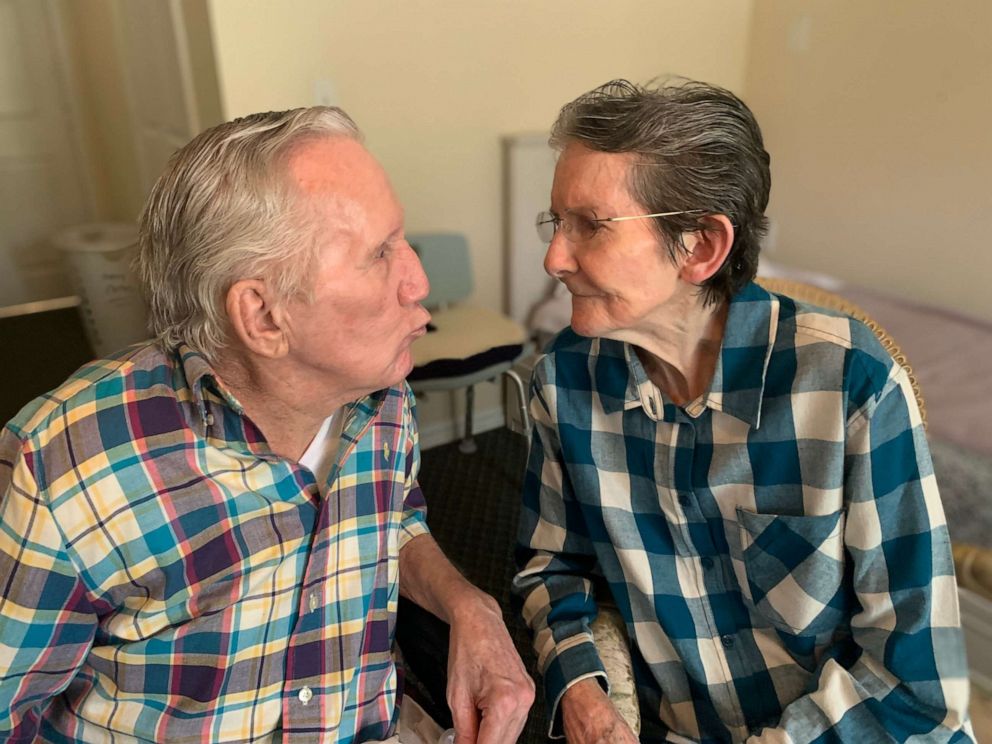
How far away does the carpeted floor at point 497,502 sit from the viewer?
1692 mm

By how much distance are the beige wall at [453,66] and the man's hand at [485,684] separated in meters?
1.94

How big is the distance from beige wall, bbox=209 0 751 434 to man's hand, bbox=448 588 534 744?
6.36 feet

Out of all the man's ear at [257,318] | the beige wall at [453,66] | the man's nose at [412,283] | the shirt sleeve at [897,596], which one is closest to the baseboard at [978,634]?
the shirt sleeve at [897,596]

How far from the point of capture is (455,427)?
320 centimetres

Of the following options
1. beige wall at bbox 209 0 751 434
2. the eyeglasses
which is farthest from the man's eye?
beige wall at bbox 209 0 751 434

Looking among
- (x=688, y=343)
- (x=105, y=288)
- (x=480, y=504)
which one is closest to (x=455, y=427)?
(x=480, y=504)

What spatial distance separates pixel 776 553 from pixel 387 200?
665 mm

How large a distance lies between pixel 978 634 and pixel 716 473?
100cm

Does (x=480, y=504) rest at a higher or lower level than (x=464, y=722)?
lower

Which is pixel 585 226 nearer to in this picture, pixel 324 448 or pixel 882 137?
pixel 324 448

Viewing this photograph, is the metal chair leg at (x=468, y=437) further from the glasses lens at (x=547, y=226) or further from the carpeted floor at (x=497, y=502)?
the glasses lens at (x=547, y=226)

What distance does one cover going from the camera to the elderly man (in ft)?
2.87

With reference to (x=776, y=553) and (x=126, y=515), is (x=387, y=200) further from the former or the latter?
(x=776, y=553)

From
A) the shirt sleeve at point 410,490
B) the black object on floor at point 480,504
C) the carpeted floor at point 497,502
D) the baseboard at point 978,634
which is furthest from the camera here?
the black object on floor at point 480,504
